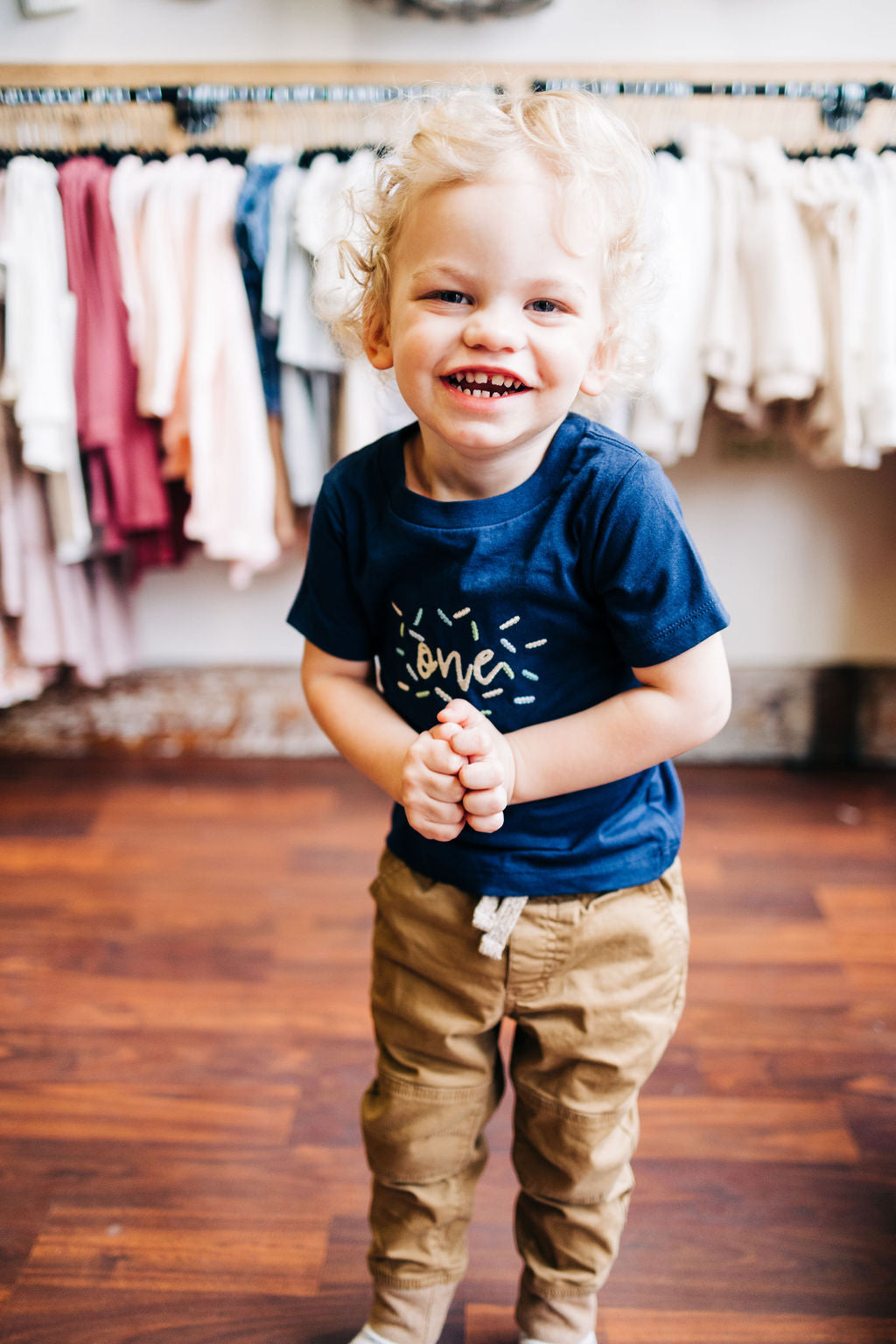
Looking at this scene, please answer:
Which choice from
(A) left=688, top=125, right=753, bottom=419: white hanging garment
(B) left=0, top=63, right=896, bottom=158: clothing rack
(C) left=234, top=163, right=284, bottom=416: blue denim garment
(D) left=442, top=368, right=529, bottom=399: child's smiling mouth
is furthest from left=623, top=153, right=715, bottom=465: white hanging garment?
(D) left=442, top=368, right=529, bottom=399: child's smiling mouth

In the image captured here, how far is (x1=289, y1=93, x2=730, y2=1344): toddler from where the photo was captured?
25.7 inches

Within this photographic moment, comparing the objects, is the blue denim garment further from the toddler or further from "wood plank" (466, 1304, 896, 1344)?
"wood plank" (466, 1304, 896, 1344)

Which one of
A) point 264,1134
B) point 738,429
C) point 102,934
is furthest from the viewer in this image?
point 738,429

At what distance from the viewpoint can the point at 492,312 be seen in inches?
25.2

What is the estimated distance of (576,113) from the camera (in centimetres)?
67

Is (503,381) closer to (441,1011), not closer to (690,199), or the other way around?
(441,1011)

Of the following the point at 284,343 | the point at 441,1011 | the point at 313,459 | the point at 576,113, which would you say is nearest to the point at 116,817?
the point at 313,459

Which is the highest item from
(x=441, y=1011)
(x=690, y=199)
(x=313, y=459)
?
(x=690, y=199)

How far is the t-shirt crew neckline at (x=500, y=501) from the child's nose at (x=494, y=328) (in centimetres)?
11

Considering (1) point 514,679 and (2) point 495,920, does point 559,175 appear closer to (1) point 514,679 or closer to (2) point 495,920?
(1) point 514,679

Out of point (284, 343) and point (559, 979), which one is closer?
point (559, 979)

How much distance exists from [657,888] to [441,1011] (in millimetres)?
203

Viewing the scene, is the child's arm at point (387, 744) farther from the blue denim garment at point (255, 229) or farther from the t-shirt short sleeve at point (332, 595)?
the blue denim garment at point (255, 229)

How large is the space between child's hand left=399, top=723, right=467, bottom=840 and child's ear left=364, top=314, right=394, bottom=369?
28 centimetres
